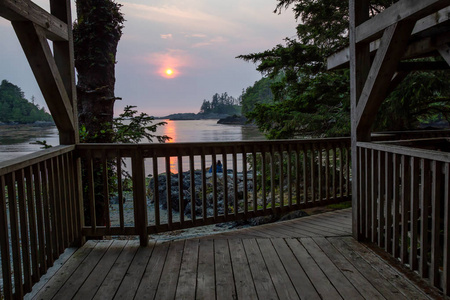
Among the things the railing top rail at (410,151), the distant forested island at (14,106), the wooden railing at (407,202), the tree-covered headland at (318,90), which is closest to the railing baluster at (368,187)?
the wooden railing at (407,202)

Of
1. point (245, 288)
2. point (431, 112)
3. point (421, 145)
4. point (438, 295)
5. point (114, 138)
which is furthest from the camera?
point (431, 112)

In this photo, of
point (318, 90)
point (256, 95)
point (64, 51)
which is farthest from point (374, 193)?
point (256, 95)

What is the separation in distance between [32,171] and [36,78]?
0.81 metres

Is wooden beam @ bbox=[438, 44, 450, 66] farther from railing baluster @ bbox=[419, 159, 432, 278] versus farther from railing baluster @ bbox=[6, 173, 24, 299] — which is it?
railing baluster @ bbox=[6, 173, 24, 299]

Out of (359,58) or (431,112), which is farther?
(431,112)

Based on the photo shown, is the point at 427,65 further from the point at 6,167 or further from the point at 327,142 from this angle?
the point at 6,167

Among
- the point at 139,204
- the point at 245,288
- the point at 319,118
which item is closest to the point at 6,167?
the point at 139,204

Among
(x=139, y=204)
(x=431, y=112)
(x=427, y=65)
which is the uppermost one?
(x=427, y=65)

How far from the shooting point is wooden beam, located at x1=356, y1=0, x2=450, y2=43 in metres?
2.11

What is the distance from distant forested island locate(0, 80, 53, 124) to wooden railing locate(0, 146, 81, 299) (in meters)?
2.14

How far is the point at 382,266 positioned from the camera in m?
2.60

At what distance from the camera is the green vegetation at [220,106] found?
44500 millimetres

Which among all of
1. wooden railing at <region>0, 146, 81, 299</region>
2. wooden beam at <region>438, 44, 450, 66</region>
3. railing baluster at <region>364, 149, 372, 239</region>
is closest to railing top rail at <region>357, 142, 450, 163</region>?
railing baluster at <region>364, 149, 372, 239</region>

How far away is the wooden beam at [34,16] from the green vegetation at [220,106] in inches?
1608
